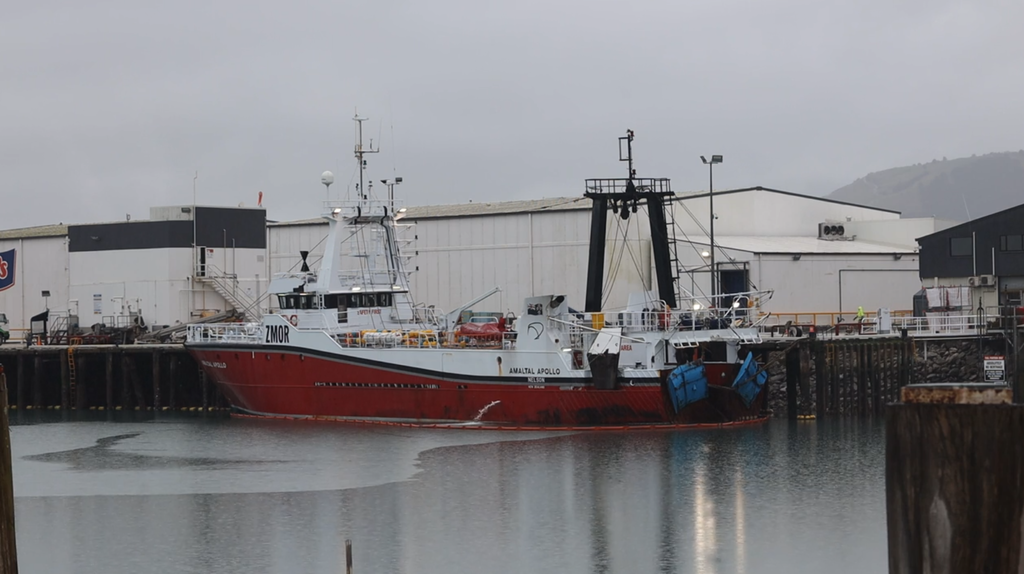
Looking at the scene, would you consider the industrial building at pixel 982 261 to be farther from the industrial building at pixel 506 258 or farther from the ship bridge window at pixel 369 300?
the ship bridge window at pixel 369 300

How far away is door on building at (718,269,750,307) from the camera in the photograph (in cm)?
4738

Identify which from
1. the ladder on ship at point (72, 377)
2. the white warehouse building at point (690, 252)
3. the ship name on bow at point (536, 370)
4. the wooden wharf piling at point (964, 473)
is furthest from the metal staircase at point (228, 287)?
the wooden wharf piling at point (964, 473)

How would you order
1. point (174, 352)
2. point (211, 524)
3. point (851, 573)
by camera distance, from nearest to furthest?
1. point (851, 573)
2. point (211, 524)
3. point (174, 352)

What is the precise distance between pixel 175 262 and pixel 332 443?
67.3 ft

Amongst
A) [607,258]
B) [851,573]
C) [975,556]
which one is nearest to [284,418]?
[607,258]

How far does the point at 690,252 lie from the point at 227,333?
18690mm

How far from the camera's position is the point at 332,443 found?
34469 mm

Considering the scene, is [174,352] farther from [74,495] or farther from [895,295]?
[895,295]

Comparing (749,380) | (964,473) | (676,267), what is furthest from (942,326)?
(964,473)

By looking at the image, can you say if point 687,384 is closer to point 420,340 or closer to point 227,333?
point 420,340

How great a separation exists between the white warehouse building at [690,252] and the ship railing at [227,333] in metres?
4.54

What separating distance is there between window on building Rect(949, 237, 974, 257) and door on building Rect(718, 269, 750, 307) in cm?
750

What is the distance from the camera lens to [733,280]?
158 feet

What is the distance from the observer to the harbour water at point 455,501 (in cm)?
2053
